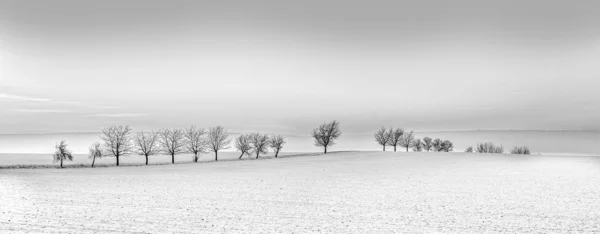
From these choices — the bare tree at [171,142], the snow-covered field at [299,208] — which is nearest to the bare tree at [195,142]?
the bare tree at [171,142]

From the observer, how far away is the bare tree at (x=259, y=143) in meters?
69.9

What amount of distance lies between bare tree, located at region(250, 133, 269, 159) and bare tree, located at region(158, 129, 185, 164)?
1324 cm

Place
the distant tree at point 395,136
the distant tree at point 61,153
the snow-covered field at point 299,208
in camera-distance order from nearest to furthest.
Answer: the snow-covered field at point 299,208 → the distant tree at point 61,153 → the distant tree at point 395,136

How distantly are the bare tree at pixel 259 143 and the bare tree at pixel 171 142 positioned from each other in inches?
521

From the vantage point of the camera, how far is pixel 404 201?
1945 centimetres

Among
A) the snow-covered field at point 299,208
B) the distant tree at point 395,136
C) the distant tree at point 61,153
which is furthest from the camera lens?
the distant tree at point 395,136

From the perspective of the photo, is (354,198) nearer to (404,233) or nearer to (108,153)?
(404,233)

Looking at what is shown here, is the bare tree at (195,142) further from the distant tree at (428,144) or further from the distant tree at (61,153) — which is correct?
the distant tree at (428,144)

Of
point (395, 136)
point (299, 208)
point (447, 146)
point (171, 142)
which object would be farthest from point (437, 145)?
point (299, 208)

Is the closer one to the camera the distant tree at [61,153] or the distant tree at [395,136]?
the distant tree at [61,153]

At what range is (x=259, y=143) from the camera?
70938 mm

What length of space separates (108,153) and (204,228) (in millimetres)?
55026

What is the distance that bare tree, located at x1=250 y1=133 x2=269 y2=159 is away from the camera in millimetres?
69938

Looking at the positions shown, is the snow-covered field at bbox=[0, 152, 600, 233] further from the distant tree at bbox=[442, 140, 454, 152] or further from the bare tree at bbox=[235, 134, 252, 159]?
the distant tree at bbox=[442, 140, 454, 152]
